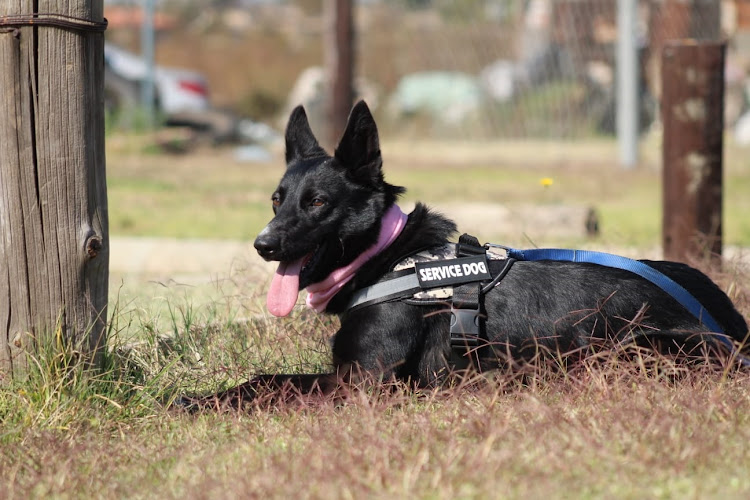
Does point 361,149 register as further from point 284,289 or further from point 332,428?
point 332,428

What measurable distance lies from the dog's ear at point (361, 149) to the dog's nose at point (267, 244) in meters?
0.47

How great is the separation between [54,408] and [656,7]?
16127 millimetres

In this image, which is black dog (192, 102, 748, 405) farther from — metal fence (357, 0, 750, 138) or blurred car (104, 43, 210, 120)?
blurred car (104, 43, 210, 120)

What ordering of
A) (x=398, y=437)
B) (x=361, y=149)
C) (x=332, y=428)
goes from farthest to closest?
(x=361, y=149) → (x=332, y=428) → (x=398, y=437)

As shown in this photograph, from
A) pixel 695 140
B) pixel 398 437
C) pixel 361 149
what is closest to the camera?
pixel 398 437

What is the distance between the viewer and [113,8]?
197 ft

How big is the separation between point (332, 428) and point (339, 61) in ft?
39.3

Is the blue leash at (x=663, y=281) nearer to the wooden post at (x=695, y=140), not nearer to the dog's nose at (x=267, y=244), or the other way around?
the dog's nose at (x=267, y=244)

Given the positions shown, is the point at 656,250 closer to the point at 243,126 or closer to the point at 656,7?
the point at 656,7

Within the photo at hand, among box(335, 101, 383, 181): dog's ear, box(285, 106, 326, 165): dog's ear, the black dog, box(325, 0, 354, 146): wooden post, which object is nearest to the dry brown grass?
the black dog

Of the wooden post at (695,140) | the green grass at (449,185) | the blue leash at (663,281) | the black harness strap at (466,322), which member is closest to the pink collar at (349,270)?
the black harness strap at (466,322)

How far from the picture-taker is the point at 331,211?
3863mm

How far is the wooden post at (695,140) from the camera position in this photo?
5.99m

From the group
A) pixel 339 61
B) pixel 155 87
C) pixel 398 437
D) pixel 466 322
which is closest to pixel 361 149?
pixel 466 322
